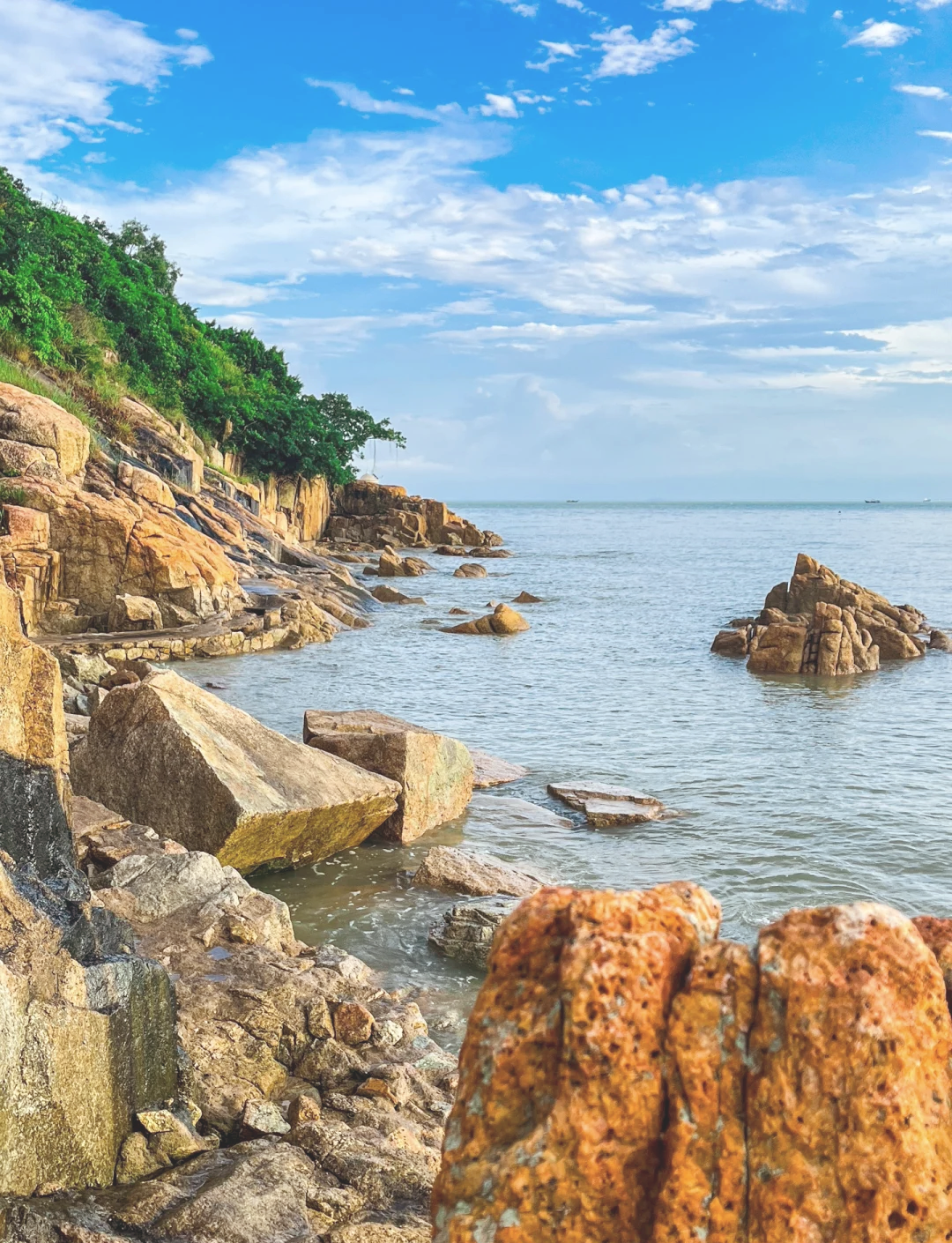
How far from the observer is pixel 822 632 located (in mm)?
24438

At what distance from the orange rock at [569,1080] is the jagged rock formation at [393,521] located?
64.2 metres

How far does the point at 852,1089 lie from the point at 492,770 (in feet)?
38.0

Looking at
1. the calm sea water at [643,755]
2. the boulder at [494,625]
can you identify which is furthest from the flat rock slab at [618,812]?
the boulder at [494,625]

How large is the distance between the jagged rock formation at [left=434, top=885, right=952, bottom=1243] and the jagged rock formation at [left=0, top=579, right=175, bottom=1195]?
176 cm

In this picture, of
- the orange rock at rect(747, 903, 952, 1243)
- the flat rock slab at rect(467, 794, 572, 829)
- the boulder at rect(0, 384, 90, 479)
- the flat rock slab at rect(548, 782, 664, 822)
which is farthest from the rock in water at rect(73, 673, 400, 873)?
the boulder at rect(0, 384, 90, 479)

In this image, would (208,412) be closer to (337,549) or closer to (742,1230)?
(337,549)

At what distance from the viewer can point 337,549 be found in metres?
59.6

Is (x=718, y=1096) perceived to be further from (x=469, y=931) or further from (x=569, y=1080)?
(x=469, y=931)

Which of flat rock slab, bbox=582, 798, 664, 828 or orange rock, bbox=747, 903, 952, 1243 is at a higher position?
orange rock, bbox=747, 903, 952, 1243

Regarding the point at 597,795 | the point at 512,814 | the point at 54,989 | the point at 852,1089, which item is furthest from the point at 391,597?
the point at 852,1089

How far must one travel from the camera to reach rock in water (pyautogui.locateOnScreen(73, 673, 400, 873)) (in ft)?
28.7

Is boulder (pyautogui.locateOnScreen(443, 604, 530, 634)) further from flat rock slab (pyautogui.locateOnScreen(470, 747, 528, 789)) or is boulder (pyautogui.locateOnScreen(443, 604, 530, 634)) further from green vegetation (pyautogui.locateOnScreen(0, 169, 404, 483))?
flat rock slab (pyautogui.locateOnScreen(470, 747, 528, 789))

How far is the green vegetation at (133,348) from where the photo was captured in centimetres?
3203

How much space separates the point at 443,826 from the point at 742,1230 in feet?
30.4
